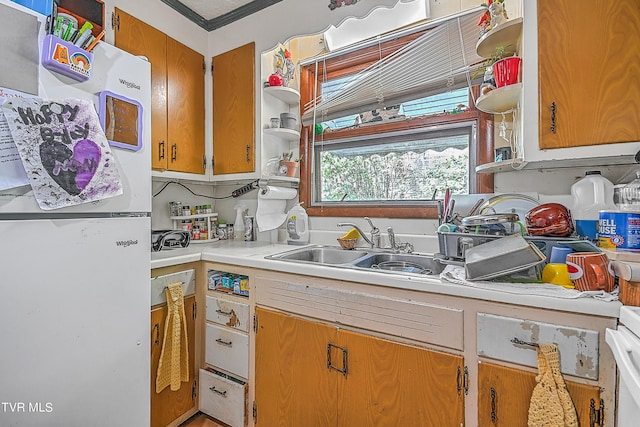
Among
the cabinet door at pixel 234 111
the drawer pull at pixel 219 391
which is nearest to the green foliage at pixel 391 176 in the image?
the cabinet door at pixel 234 111

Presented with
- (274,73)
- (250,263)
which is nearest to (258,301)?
(250,263)

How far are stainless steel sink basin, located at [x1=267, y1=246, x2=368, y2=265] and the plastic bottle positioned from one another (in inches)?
38.0

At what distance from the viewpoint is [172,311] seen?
5.01ft

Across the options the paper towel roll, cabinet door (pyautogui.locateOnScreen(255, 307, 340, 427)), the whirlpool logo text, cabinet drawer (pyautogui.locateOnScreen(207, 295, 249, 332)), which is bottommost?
cabinet door (pyautogui.locateOnScreen(255, 307, 340, 427))

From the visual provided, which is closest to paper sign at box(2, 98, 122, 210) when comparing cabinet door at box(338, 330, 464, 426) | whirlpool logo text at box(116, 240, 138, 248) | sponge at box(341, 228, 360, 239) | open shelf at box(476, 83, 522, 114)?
whirlpool logo text at box(116, 240, 138, 248)

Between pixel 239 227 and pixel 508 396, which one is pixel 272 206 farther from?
pixel 508 396

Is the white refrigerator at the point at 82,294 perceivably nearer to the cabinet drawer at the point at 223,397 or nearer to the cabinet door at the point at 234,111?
the cabinet drawer at the point at 223,397

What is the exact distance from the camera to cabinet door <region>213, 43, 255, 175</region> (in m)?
2.00

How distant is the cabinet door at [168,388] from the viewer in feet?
4.80

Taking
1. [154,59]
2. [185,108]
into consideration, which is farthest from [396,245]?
[154,59]

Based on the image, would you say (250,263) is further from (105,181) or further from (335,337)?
(105,181)

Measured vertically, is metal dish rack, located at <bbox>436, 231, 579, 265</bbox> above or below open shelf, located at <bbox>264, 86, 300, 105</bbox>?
below

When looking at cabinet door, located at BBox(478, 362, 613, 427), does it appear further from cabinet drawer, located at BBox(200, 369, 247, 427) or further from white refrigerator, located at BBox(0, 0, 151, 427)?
white refrigerator, located at BBox(0, 0, 151, 427)

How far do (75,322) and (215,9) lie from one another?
2.06m
